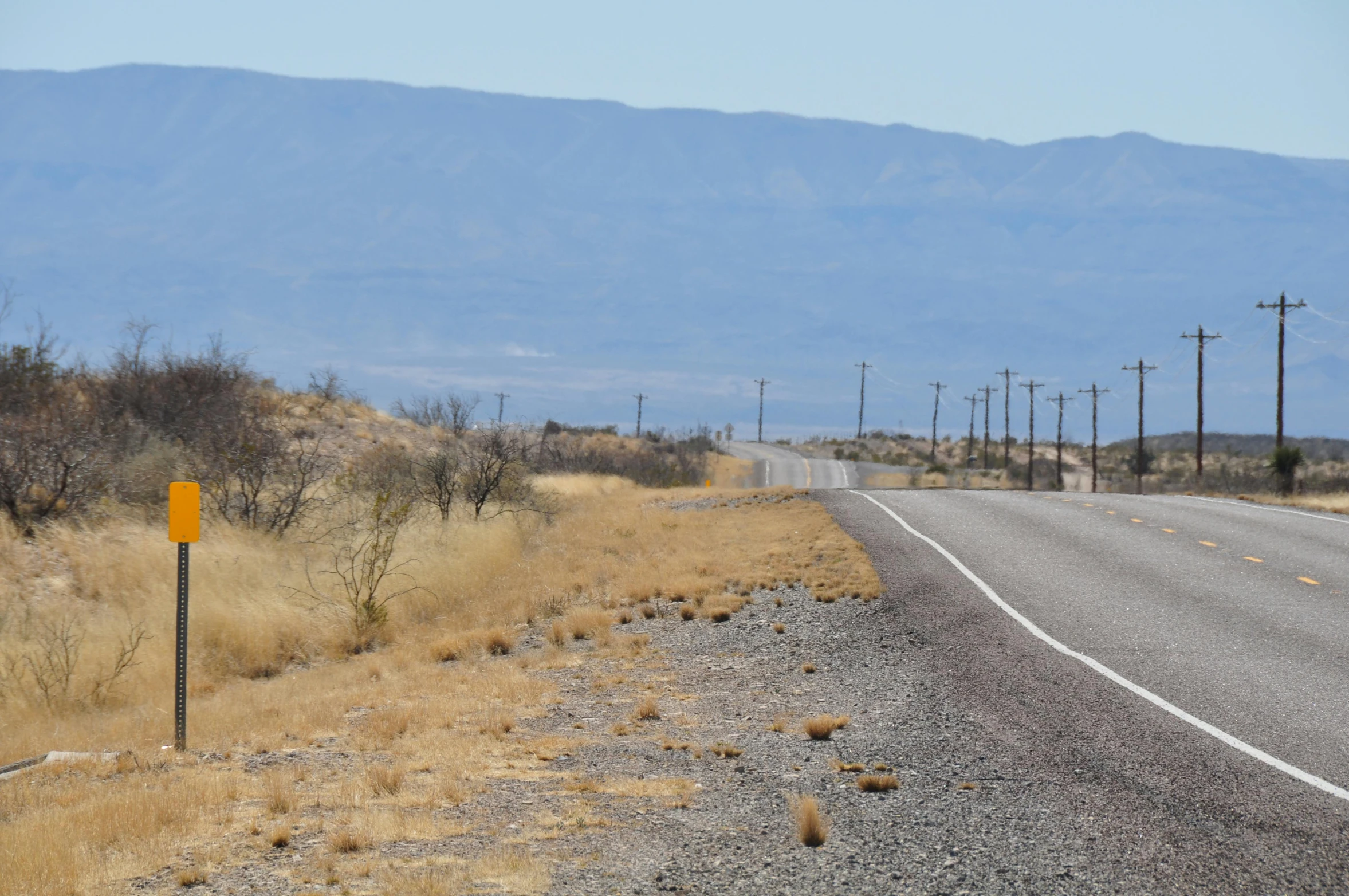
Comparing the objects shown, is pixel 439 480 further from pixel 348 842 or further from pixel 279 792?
pixel 348 842

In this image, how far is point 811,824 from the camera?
20.8 feet

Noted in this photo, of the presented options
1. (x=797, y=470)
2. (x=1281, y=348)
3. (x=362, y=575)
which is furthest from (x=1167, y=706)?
(x=797, y=470)

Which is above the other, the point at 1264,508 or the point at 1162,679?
the point at 1264,508

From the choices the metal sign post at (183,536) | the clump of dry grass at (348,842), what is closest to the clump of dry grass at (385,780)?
the clump of dry grass at (348,842)

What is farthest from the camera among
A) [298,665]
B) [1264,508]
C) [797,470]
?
[797,470]

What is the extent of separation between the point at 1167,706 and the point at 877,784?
290 cm

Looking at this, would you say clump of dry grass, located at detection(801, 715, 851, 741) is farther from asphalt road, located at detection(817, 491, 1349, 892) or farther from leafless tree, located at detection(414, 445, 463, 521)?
leafless tree, located at detection(414, 445, 463, 521)

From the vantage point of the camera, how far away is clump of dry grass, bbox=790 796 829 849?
6.27 m

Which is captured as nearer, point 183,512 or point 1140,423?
point 183,512

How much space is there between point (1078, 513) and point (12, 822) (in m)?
20.3

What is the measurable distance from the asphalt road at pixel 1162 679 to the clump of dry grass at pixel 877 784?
0.77 metres

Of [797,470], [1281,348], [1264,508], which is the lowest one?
[797,470]

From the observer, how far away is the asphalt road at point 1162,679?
608cm

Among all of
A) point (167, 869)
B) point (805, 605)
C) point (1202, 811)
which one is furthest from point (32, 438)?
point (1202, 811)
